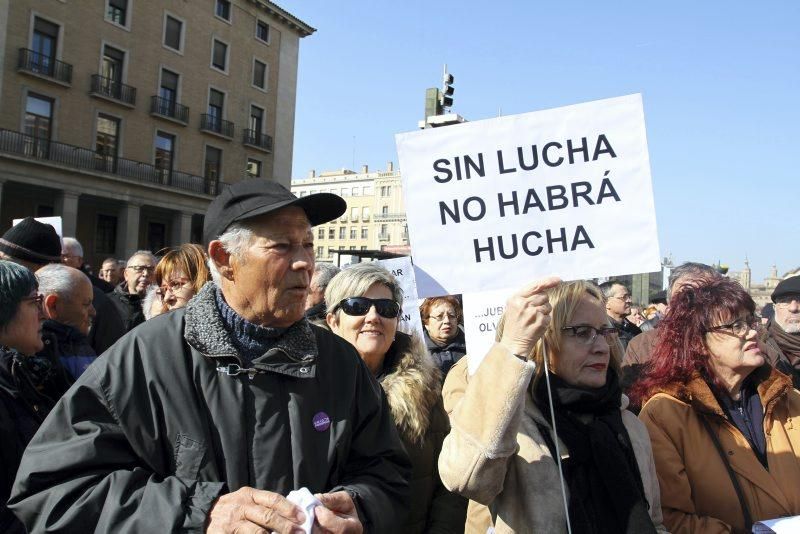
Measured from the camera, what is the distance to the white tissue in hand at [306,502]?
1.63m

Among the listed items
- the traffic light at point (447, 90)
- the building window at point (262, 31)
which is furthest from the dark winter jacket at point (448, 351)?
the building window at point (262, 31)

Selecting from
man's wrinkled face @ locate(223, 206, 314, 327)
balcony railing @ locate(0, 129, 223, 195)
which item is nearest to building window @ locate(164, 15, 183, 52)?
balcony railing @ locate(0, 129, 223, 195)

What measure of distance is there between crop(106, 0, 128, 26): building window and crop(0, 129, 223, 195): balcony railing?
20.9 ft

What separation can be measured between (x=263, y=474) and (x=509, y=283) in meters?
1.20

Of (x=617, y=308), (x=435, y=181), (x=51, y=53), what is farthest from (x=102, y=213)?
(x=435, y=181)

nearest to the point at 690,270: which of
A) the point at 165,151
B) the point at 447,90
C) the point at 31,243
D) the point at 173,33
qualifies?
the point at 31,243

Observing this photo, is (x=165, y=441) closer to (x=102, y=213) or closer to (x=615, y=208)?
(x=615, y=208)

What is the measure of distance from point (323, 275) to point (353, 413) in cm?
305

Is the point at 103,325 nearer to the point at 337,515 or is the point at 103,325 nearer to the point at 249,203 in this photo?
the point at 249,203

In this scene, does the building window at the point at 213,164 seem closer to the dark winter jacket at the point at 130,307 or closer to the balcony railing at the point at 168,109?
the balcony railing at the point at 168,109

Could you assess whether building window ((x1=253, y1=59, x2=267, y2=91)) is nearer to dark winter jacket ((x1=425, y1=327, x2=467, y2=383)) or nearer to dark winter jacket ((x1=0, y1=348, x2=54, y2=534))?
dark winter jacket ((x1=425, y1=327, x2=467, y2=383))

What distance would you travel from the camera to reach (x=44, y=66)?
26.3m

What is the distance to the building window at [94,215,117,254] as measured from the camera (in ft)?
98.5

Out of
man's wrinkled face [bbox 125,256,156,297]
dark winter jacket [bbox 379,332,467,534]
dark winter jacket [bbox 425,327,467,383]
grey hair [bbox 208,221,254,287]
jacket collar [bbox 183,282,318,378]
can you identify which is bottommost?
dark winter jacket [bbox 379,332,467,534]
